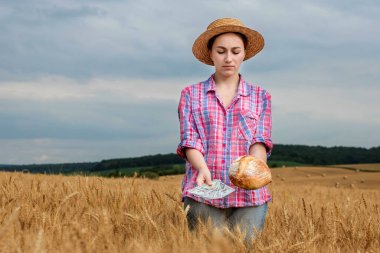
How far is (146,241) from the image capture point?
→ 8.62ft

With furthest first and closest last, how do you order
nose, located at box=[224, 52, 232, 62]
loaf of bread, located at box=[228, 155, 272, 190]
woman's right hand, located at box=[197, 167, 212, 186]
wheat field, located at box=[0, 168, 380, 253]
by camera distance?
nose, located at box=[224, 52, 232, 62] → woman's right hand, located at box=[197, 167, 212, 186] → loaf of bread, located at box=[228, 155, 272, 190] → wheat field, located at box=[0, 168, 380, 253]

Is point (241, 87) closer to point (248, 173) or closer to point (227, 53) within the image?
point (227, 53)

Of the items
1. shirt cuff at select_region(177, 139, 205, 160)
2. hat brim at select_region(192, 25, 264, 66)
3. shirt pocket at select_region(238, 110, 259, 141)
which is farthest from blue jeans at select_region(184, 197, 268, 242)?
hat brim at select_region(192, 25, 264, 66)

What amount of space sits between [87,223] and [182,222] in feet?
2.33

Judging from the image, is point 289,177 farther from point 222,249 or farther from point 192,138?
point 222,249

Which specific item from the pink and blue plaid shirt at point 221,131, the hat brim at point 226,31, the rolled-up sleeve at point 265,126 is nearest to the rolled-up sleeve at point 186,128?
the pink and blue plaid shirt at point 221,131

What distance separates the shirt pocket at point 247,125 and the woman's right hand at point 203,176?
39 centimetres

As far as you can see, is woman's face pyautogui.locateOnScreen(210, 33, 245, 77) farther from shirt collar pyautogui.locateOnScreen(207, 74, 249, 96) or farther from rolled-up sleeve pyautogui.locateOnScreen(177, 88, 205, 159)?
rolled-up sleeve pyautogui.locateOnScreen(177, 88, 205, 159)

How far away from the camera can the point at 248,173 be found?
295 cm

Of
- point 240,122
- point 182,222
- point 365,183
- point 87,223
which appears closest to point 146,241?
point 182,222

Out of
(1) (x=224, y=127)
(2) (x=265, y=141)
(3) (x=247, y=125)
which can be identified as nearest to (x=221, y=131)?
(1) (x=224, y=127)

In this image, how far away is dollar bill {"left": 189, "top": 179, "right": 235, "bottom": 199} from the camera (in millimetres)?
3154

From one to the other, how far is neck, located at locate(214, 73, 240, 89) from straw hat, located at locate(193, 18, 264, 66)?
0.66 feet

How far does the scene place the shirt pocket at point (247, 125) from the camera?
3.40 meters
